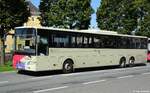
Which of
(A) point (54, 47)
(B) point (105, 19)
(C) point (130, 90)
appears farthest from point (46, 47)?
(B) point (105, 19)

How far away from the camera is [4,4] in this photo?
27.3 metres

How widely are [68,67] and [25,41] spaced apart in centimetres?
355

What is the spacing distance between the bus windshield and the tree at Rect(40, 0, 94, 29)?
14947 mm

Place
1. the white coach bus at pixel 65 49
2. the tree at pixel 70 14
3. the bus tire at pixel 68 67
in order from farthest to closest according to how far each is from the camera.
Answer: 1. the tree at pixel 70 14
2. the bus tire at pixel 68 67
3. the white coach bus at pixel 65 49

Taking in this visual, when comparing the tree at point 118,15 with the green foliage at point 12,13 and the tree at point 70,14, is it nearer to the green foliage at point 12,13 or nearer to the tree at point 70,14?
the tree at point 70,14

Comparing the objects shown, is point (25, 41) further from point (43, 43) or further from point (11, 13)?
point (11, 13)

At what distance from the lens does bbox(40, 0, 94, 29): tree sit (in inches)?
1430

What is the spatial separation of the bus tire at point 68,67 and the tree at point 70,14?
1343 cm

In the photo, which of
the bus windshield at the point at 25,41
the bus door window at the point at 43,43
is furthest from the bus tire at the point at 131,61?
the bus windshield at the point at 25,41

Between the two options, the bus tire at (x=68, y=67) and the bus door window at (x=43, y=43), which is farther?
the bus tire at (x=68, y=67)

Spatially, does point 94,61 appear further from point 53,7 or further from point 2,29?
point 53,7

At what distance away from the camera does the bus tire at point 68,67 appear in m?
23.0

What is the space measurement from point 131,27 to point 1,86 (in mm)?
32098

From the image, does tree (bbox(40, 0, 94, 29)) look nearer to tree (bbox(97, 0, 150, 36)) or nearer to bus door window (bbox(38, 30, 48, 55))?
tree (bbox(97, 0, 150, 36))
